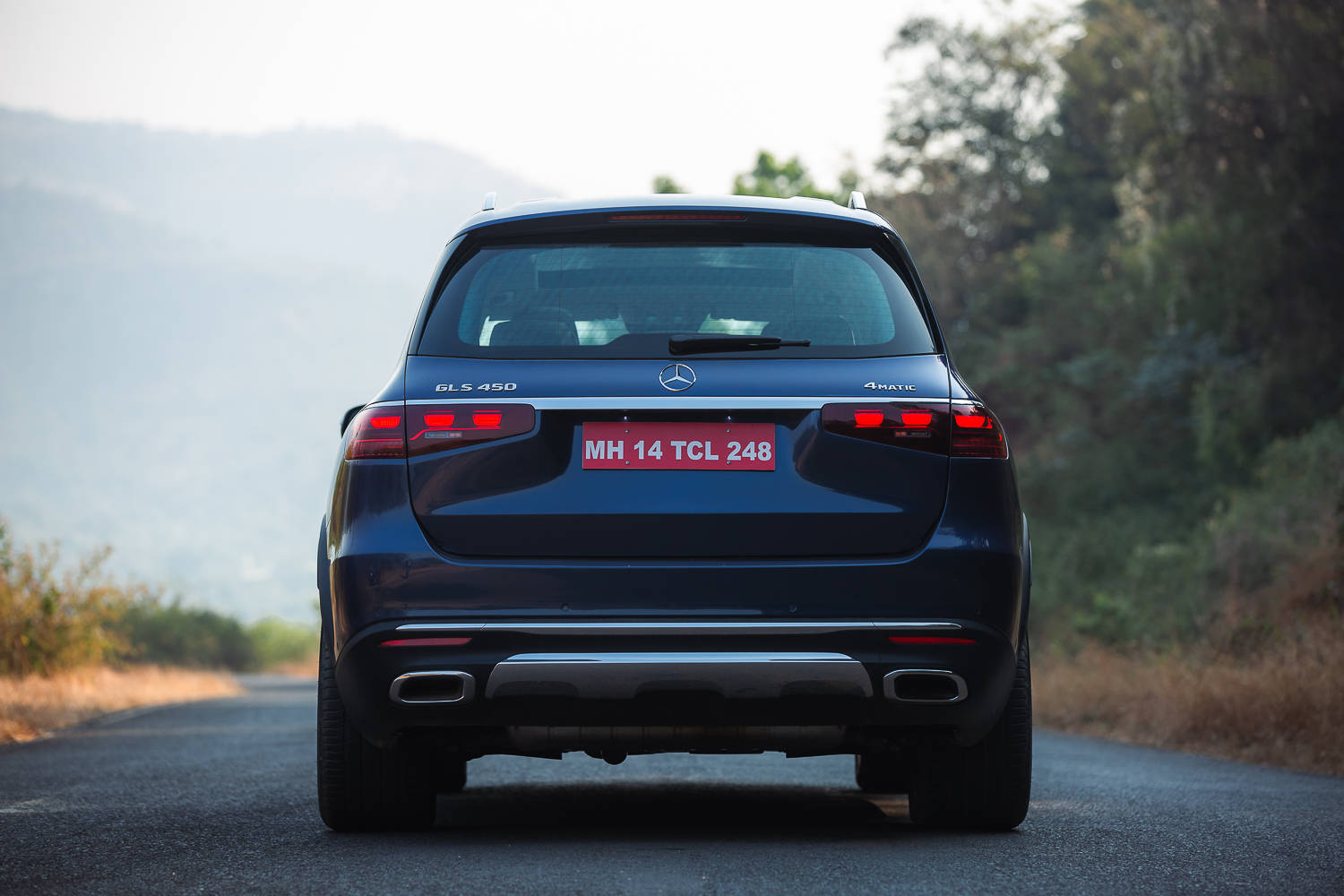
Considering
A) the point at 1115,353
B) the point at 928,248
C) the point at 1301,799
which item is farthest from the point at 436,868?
the point at 928,248

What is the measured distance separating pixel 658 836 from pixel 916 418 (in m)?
1.69

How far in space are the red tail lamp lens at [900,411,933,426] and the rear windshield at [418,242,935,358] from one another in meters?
0.24

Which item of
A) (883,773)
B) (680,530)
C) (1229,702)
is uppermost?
(680,530)

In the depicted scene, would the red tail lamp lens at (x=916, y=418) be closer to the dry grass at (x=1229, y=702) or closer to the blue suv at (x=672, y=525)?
the blue suv at (x=672, y=525)

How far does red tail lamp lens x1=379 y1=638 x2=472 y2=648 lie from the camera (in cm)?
452

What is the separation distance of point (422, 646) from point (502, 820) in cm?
154

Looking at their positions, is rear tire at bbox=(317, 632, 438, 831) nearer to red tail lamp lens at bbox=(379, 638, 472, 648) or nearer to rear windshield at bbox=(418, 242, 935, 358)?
red tail lamp lens at bbox=(379, 638, 472, 648)

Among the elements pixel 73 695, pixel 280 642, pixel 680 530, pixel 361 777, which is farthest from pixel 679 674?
pixel 280 642

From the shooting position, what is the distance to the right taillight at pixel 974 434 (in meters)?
4.68

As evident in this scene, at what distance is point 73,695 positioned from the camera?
1588 centimetres

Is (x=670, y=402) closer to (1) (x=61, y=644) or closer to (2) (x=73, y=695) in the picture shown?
(2) (x=73, y=695)

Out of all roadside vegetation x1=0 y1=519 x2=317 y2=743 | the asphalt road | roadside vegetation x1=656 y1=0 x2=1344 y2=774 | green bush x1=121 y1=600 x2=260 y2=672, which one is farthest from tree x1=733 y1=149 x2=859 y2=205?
the asphalt road

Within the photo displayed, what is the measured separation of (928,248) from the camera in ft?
129

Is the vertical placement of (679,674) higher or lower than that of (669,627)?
lower
